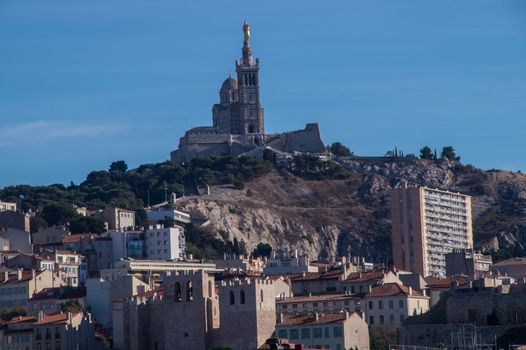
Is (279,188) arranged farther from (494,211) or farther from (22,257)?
(22,257)

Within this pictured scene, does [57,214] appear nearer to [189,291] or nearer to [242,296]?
[189,291]

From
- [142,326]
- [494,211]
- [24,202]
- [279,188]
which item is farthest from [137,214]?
[142,326]

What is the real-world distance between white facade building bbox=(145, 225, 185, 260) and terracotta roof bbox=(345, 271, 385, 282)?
2649 cm

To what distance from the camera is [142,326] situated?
339ft

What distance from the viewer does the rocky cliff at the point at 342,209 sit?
17375cm

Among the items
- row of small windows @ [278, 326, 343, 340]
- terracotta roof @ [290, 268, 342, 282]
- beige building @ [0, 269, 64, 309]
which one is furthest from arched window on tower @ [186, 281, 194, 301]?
beige building @ [0, 269, 64, 309]

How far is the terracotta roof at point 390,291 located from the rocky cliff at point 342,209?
5987cm

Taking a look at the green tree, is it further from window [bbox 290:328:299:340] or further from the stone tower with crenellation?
window [bbox 290:328:299:340]

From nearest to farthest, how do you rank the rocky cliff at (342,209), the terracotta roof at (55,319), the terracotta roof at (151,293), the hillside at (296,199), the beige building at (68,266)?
1. the terracotta roof at (55,319)
2. the terracotta roof at (151,293)
3. the beige building at (68,266)
4. the hillside at (296,199)
5. the rocky cliff at (342,209)

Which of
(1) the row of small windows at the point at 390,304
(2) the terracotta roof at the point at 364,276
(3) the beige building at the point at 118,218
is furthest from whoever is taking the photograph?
(3) the beige building at the point at 118,218

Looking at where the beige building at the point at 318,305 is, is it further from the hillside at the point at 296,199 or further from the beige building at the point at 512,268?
the hillside at the point at 296,199

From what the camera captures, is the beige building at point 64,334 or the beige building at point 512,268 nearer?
the beige building at point 64,334

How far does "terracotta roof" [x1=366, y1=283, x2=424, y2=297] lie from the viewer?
350 ft

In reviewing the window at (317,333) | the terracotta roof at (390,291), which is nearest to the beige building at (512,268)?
the terracotta roof at (390,291)
